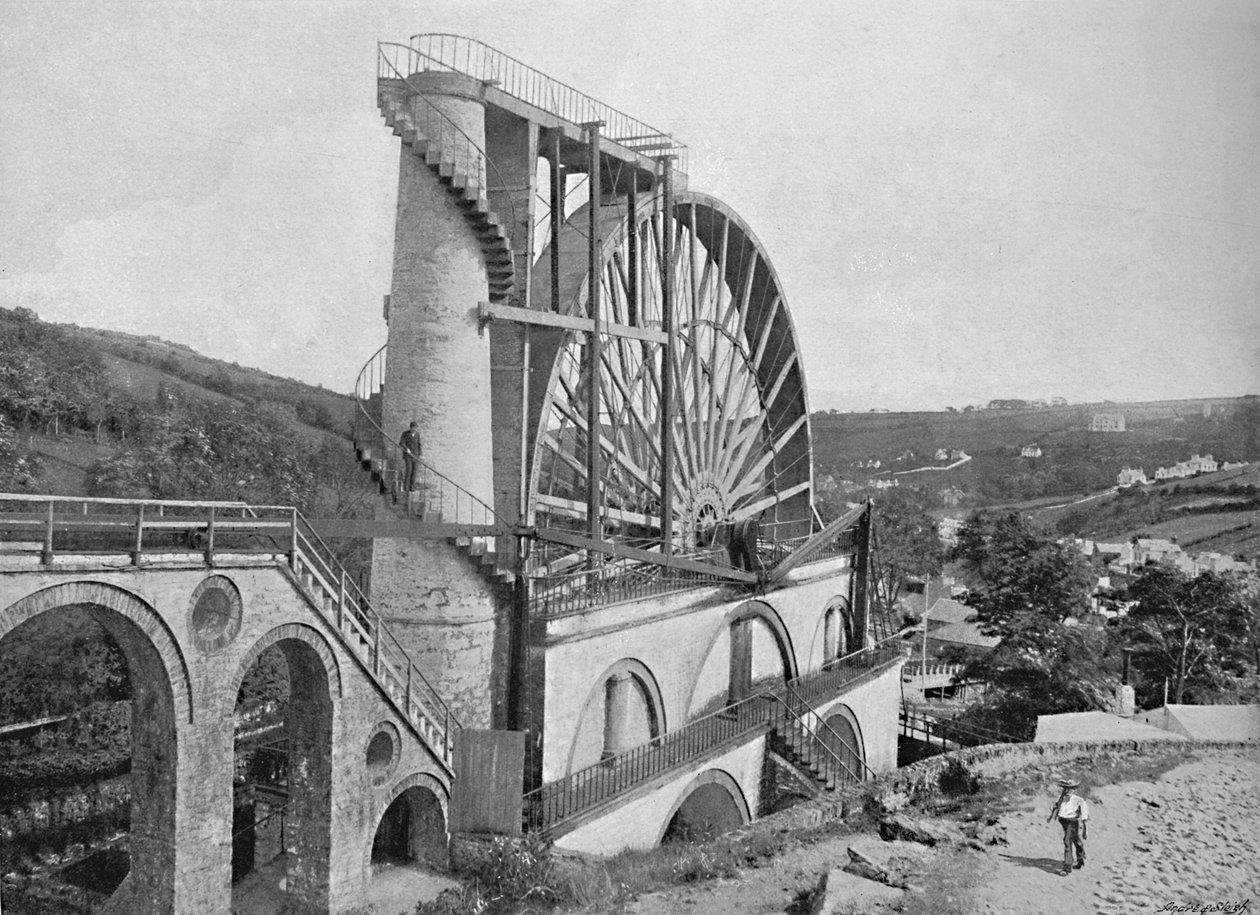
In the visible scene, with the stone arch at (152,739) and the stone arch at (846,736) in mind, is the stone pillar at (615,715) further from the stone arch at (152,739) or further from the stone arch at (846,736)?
the stone arch at (152,739)

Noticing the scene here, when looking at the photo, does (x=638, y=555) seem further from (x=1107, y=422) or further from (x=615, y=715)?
(x=1107, y=422)

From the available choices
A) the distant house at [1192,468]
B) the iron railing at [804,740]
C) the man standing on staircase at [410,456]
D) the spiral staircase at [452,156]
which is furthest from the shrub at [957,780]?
the distant house at [1192,468]

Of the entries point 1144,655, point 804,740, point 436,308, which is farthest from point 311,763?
point 1144,655

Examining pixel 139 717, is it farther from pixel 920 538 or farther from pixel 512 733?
pixel 920 538

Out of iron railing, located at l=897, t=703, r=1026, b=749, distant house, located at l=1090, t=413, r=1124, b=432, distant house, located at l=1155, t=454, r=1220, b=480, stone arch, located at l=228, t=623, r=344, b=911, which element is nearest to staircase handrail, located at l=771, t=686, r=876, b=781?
iron railing, located at l=897, t=703, r=1026, b=749

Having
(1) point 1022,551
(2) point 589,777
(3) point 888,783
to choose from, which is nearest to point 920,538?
(1) point 1022,551
